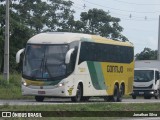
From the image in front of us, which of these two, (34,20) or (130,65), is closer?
(130,65)

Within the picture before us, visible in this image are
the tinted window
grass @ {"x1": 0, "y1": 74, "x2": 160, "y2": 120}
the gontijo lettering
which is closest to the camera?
grass @ {"x1": 0, "y1": 74, "x2": 160, "y2": 120}

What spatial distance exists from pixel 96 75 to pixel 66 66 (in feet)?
11.7

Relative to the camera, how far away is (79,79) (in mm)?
30047

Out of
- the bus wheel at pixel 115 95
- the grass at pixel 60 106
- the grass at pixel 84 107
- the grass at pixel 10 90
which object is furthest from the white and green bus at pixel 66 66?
the grass at pixel 84 107

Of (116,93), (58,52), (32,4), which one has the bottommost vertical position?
(116,93)

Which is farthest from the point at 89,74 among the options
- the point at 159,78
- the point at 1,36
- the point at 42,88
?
the point at 1,36

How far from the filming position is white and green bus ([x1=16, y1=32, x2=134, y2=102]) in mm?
28703

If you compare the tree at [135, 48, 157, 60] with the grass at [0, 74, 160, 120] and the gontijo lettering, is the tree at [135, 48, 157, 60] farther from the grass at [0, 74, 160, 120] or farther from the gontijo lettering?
the gontijo lettering

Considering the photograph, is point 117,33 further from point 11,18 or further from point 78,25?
point 11,18

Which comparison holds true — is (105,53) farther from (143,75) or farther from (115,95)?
(143,75)

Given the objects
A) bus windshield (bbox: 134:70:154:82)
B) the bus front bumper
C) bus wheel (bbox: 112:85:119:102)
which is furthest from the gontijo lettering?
bus windshield (bbox: 134:70:154:82)

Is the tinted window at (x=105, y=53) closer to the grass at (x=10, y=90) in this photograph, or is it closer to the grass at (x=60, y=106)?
the grass at (x=60, y=106)

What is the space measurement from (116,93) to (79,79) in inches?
199

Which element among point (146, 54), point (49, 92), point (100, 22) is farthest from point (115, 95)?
point (146, 54)
